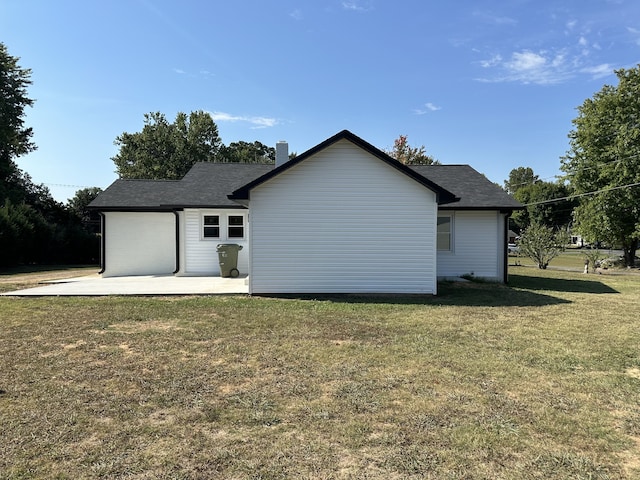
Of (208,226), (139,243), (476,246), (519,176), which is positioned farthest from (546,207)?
(139,243)

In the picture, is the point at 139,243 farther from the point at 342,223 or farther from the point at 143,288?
the point at 342,223

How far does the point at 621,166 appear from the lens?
26.4 metres

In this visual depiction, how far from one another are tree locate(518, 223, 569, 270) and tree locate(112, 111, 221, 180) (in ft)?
115

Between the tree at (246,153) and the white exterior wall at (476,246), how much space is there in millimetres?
33383

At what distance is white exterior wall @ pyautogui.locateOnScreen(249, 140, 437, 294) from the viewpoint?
10.7 meters

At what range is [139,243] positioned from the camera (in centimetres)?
1633

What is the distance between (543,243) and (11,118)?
4025cm

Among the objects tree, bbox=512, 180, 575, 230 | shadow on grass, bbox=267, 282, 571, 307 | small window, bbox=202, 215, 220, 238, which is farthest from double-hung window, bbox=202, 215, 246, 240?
tree, bbox=512, 180, 575, 230

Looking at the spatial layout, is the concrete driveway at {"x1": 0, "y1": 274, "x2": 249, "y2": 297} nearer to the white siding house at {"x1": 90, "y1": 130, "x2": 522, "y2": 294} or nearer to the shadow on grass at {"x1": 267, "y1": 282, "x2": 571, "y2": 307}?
the white siding house at {"x1": 90, "y1": 130, "x2": 522, "y2": 294}

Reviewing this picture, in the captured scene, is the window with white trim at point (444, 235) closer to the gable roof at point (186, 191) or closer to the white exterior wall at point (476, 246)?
the white exterior wall at point (476, 246)

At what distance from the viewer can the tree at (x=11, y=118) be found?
101ft

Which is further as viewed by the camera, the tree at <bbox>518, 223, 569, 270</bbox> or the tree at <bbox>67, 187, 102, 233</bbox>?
the tree at <bbox>67, 187, 102, 233</bbox>

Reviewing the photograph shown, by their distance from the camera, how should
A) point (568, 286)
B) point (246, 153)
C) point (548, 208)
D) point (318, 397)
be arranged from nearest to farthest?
point (318, 397) < point (568, 286) < point (246, 153) < point (548, 208)

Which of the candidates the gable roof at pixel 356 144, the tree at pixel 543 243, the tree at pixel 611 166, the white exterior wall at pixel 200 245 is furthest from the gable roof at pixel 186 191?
the tree at pixel 611 166
